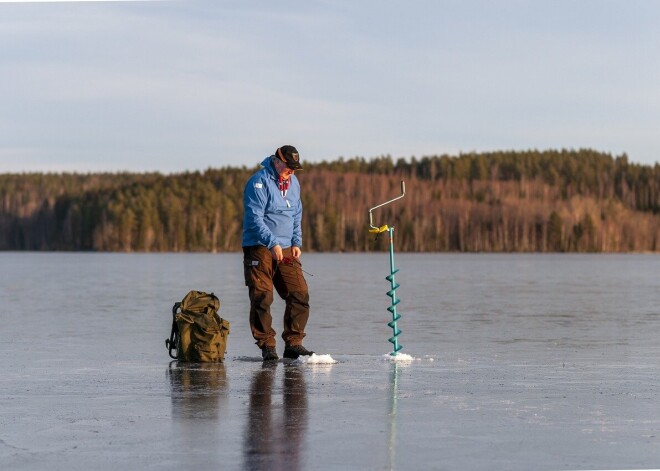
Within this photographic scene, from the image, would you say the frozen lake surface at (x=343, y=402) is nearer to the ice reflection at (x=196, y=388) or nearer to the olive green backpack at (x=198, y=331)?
the ice reflection at (x=196, y=388)

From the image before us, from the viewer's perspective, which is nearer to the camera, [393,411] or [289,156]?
[393,411]

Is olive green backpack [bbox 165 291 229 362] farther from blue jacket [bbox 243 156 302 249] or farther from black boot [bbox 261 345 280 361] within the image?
blue jacket [bbox 243 156 302 249]

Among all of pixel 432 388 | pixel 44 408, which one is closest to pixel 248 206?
pixel 432 388

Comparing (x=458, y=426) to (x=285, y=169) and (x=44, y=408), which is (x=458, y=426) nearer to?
(x=44, y=408)

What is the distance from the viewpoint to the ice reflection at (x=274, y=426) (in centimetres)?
764

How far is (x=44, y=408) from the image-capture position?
396 inches

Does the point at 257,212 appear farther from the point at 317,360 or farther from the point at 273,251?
the point at 317,360

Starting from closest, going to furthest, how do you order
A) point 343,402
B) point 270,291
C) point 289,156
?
point 343,402
point 289,156
point 270,291

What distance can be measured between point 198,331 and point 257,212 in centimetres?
154

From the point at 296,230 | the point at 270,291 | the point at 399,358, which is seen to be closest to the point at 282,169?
the point at 296,230

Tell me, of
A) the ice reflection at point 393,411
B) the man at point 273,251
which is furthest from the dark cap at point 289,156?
the ice reflection at point 393,411

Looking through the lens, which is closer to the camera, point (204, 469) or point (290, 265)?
point (204, 469)

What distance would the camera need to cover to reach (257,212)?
553 inches

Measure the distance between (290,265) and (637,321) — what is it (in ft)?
35.8
